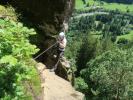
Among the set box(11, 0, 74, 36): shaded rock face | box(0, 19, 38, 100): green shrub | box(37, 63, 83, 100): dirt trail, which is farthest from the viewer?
box(11, 0, 74, 36): shaded rock face

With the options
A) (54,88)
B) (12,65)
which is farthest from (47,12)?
(12,65)

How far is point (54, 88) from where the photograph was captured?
25.4 metres

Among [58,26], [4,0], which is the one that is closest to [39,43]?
[58,26]

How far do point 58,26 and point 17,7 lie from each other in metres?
4.05

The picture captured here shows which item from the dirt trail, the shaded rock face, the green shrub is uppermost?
the green shrub

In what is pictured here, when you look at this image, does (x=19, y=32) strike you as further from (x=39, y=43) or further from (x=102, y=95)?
(x=102, y=95)

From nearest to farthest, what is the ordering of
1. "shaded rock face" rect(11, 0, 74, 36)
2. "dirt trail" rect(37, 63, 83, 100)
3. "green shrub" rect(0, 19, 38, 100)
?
"green shrub" rect(0, 19, 38, 100), "dirt trail" rect(37, 63, 83, 100), "shaded rock face" rect(11, 0, 74, 36)

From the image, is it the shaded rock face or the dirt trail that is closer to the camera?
the dirt trail

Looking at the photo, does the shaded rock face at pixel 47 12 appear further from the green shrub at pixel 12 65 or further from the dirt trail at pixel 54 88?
the green shrub at pixel 12 65

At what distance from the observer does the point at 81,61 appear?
112m

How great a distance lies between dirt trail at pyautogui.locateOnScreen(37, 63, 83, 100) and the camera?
77.1ft

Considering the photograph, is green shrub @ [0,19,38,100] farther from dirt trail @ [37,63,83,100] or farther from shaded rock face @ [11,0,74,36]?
shaded rock face @ [11,0,74,36]

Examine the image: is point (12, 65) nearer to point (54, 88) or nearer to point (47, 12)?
point (54, 88)

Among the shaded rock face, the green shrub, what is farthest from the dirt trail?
the green shrub
